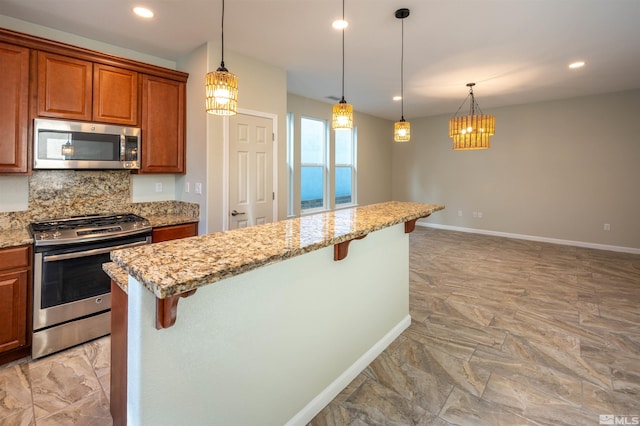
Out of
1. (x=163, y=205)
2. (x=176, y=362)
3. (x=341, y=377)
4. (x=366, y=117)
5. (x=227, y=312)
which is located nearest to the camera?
(x=176, y=362)

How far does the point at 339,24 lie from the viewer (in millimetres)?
2869

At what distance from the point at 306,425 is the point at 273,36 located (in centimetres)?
322

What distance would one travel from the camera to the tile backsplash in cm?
285

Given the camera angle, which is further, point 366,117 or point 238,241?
point 366,117

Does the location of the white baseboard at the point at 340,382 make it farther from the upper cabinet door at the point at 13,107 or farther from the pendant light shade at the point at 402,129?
the upper cabinet door at the point at 13,107

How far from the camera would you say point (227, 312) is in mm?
1329

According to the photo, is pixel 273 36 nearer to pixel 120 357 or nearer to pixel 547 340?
pixel 120 357

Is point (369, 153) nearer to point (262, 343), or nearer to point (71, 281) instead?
point (71, 281)

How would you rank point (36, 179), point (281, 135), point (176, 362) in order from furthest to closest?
point (281, 135), point (36, 179), point (176, 362)

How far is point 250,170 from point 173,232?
3.52ft

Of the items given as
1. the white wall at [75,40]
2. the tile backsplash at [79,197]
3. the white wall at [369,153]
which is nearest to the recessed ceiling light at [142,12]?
the white wall at [75,40]

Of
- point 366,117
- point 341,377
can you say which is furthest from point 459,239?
point 341,377

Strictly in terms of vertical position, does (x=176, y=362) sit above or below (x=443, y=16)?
below

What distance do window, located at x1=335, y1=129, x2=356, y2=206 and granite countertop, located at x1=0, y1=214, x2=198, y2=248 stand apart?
376 centimetres
